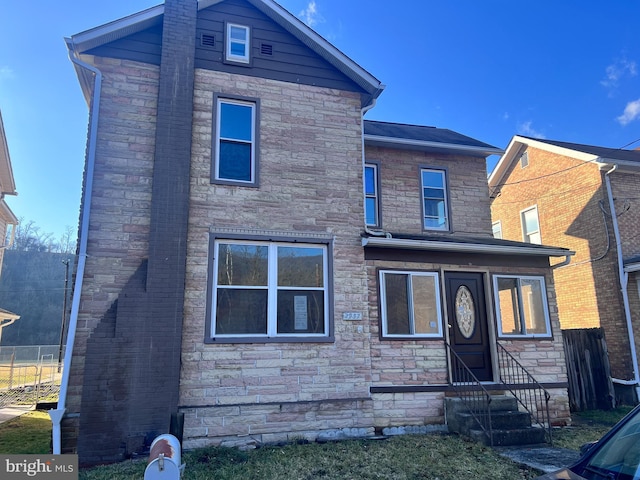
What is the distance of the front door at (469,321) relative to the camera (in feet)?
28.0

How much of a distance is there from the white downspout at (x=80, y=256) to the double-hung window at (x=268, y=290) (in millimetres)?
1950

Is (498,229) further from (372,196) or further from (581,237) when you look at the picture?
(372,196)

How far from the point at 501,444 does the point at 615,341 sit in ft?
22.8

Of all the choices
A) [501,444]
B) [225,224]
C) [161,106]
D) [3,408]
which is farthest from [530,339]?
[3,408]

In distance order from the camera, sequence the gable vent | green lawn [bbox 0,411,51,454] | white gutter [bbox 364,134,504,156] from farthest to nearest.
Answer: white gutter [bbox 364,134,504,156], the gable vent, green lawn [bbox 0,411,51,454]

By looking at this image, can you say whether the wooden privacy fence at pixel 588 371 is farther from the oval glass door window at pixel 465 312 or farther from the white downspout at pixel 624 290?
the oval glass door window at pixel 465 312

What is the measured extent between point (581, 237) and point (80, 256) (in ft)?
42.0

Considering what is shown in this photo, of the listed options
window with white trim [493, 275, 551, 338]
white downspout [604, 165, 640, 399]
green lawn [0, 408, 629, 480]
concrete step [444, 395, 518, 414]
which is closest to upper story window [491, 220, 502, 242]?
white downspout [604, 165, 640, 399]

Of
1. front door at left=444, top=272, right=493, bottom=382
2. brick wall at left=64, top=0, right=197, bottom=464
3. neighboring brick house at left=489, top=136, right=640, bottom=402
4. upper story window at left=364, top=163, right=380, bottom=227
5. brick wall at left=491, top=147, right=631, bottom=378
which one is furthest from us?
brick wall at left=491, top=147, right=631, bottom=378

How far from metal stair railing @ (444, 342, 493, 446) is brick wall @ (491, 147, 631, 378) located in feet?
19.6

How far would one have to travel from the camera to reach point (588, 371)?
10.6 meters

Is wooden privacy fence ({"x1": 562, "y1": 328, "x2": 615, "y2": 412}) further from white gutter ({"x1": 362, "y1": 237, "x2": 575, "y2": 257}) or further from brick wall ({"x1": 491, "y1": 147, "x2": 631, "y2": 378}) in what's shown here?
white gutter ({"x1": 362, "y1": 237, "x2": 575, "y2": 257})

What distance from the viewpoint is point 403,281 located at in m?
8.39

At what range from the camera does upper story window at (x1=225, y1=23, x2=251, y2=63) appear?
26.8ft
